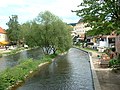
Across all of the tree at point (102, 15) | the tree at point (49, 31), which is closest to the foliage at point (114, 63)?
the tree at point (102, 15)

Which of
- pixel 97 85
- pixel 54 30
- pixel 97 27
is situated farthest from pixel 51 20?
pixel 97 27

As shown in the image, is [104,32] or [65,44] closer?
[104,32]

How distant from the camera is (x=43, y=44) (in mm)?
50062

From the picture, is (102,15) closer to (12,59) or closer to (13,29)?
(12,59)

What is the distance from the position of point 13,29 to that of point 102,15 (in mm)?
85932

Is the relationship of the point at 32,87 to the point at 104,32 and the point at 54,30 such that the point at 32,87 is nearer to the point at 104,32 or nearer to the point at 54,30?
the point at 104,32

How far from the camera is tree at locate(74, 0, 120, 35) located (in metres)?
15.2

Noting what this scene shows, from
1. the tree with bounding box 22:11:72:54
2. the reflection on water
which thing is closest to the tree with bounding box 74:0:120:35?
the reflection on water

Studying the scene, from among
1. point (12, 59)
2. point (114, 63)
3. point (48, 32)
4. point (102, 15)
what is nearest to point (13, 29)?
point (12, 59)

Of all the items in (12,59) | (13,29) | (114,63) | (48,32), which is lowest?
(12,59)

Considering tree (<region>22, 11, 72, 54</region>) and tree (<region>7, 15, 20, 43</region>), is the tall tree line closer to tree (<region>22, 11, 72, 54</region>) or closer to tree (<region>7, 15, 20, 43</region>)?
tree (<region>22, 11, 72, 54</region>)

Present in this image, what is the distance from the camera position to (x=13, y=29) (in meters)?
99.4

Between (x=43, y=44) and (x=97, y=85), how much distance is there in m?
31.0

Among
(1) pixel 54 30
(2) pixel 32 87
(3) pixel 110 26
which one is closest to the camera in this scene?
(3) pixel 110 26
